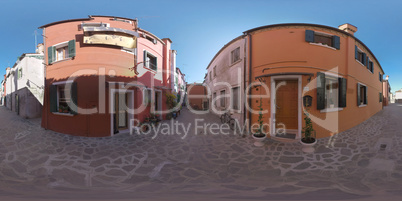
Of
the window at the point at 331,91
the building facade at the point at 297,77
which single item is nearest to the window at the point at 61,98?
the building facade at the point at 297,77

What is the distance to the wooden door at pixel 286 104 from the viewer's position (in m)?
6.44

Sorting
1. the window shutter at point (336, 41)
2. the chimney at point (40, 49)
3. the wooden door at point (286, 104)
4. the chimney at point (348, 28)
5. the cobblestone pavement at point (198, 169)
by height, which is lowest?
the cobblestone pavement at point (198, 169)

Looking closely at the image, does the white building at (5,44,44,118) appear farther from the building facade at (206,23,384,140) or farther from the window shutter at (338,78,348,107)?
the window shutter at (338,78,348,107)

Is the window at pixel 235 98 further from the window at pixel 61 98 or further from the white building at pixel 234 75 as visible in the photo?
the window at pixel 61 98

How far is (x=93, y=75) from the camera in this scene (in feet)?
21.8

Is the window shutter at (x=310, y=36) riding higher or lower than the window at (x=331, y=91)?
higher

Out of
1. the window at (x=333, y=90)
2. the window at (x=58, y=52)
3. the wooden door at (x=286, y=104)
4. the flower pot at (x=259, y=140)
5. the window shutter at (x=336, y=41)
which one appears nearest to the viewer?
the flower pot at (x=259, y=140)

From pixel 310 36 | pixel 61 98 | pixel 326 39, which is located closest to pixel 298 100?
pixel 310 36

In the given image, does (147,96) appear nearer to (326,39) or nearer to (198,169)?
(198,169)

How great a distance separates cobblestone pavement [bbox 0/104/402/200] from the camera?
3.01 m

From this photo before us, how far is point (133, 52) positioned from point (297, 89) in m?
8.31

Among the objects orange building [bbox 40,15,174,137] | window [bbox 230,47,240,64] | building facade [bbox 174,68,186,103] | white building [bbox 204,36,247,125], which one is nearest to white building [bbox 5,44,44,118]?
orange building [bbox 40,15,174,137]

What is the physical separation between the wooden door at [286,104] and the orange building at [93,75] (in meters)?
A: 6.99

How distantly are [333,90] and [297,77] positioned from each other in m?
2.27
